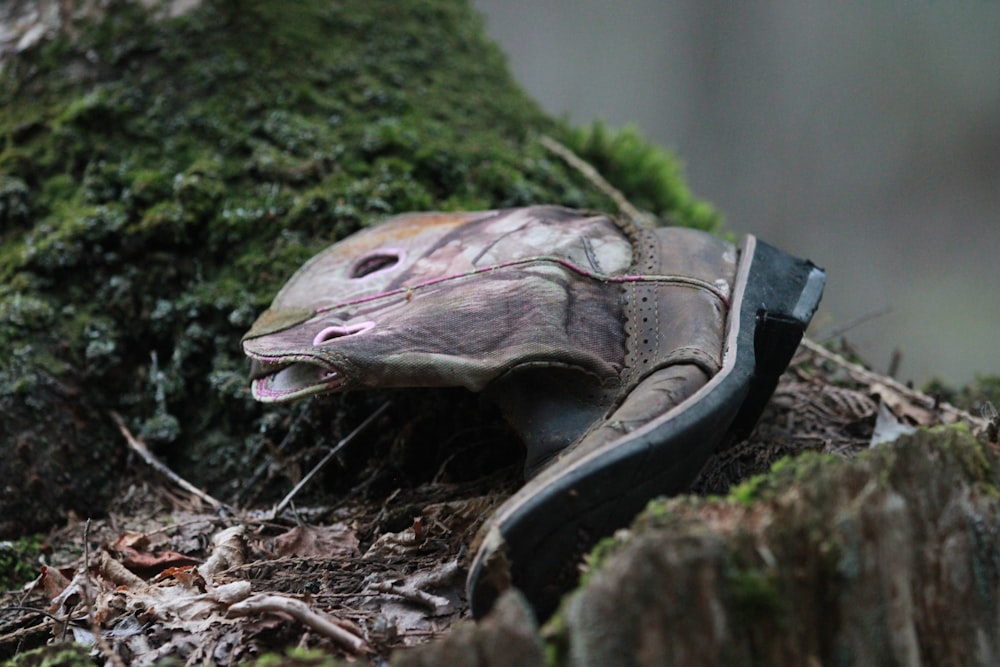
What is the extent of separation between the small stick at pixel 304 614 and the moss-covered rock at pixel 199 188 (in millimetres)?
876

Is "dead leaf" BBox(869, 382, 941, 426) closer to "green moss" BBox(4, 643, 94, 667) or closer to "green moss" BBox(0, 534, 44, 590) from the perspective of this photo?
"green moss" BBox(4, 643, 94, 667)

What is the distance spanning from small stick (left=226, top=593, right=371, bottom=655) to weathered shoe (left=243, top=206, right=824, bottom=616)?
0.21 metres

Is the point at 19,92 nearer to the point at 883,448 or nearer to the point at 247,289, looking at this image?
the point at 247,289

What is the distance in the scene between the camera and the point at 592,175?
140 inches

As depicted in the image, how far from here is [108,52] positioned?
3.35 m

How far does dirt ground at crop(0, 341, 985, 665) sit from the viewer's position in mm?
1449

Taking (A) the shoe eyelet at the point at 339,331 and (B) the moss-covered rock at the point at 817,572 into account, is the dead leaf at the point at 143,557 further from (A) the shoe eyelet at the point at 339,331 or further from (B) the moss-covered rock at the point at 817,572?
(B) the moss-covered rock at the point at 817,572

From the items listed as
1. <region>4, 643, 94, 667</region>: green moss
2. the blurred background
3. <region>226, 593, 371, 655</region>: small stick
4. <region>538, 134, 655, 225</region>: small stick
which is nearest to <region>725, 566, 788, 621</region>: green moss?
<region>226, 593, 371, 655</region>: small stick

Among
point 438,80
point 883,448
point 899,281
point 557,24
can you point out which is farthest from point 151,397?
point 557,24

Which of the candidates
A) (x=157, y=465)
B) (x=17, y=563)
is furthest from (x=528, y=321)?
(x=17, y=563)

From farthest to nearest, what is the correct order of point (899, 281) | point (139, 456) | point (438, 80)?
1. point (899, 281)
2. point (438, 80)
3. point (139, 456)

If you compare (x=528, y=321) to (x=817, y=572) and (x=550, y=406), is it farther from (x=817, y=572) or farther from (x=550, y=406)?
(x=817, y=572)

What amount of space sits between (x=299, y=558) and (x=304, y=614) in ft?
1.22

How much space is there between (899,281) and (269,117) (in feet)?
29.4
